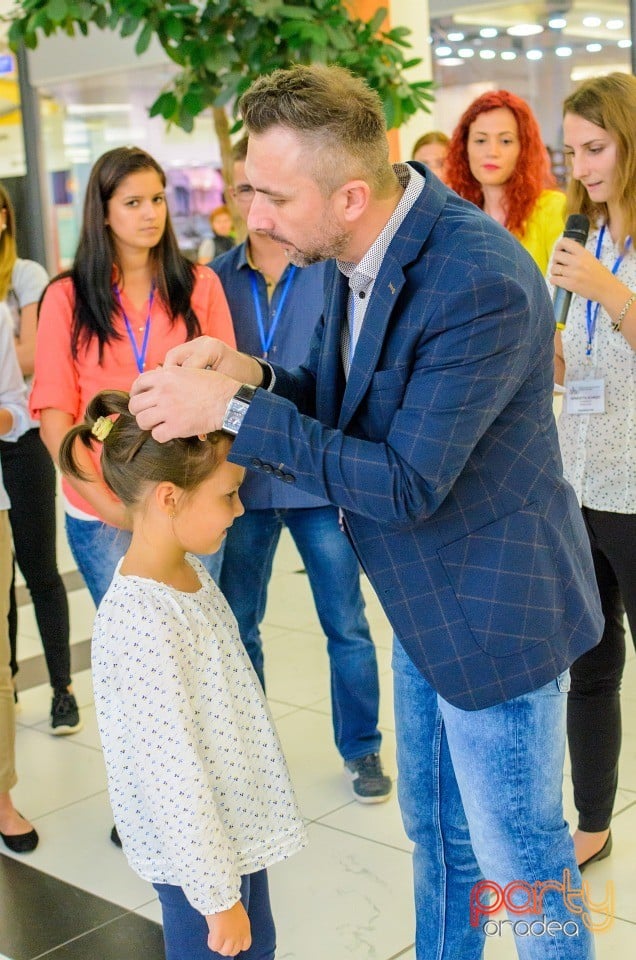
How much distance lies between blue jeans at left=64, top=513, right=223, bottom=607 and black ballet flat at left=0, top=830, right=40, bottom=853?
2.02 feet

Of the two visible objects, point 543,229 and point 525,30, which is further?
point 525,30

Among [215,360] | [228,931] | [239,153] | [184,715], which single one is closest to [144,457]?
[215,360]

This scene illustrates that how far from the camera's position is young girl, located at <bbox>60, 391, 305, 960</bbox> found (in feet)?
5.35

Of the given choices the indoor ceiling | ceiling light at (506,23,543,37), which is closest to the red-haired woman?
the indoor ceiling

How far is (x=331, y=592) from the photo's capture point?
115 inches

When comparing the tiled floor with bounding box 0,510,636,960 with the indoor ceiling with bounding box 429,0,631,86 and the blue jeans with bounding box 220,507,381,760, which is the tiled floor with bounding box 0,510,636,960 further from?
the indoor ceiling with bounding box 429,0,631,86

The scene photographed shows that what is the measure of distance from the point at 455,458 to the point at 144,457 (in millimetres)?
547

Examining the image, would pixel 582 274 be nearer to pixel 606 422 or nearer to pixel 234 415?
pixel 606 422

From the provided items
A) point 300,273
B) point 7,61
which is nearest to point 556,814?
point 300,273

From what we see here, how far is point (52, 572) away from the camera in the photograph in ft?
11.5

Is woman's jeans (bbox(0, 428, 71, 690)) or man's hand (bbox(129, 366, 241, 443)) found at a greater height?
man's hand (bbox(129, 366, 241, 443))

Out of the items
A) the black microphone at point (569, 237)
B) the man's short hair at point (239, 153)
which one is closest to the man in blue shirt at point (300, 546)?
the man's short hair at point (239, 153)

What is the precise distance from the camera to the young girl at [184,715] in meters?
1.63

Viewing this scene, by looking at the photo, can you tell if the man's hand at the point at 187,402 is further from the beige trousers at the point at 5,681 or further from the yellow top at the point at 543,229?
the yellow top at the point at 543,229
